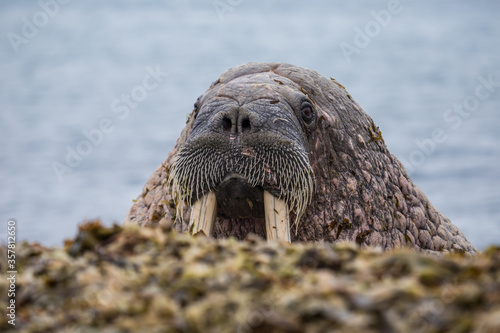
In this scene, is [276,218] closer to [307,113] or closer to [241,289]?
[307,113]

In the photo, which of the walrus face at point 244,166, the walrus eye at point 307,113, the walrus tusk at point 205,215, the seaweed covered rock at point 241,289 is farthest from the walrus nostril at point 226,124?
the seaweed covered rock at point 241,289

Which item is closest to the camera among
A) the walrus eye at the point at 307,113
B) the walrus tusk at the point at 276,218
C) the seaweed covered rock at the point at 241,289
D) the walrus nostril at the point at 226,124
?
the seaweed covered rock at the point at 241,289

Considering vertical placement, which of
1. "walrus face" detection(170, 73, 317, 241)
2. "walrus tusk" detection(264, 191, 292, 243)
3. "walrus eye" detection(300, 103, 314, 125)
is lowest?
"walrus tusk" detection(264, 191, 292, 243)

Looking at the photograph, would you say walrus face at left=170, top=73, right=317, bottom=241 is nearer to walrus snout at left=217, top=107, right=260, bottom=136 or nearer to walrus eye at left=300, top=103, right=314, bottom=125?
walrus snout at left=217, top=107, right=260, bottom=136

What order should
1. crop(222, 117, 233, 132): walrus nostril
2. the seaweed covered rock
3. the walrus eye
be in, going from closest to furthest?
the seaweed covered rock → crop(222, 117, 233, 132): walrus nostril → the walrus eye

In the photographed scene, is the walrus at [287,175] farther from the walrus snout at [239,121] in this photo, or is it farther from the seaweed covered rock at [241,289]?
the seaweed covered rock at [241,289]

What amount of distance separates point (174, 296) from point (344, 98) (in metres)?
5.61

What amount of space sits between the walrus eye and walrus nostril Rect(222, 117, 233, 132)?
91 cm

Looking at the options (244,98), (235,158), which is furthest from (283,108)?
(235,158)

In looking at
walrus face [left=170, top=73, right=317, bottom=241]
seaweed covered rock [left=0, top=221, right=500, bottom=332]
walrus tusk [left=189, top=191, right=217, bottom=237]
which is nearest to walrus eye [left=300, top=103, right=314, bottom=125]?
walrus face [left=170, top=73, right=317, bottom=241]

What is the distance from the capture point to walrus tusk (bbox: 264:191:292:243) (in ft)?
20.4

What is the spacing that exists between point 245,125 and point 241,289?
12.4 feet

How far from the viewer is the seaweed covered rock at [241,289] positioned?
7.85 ft

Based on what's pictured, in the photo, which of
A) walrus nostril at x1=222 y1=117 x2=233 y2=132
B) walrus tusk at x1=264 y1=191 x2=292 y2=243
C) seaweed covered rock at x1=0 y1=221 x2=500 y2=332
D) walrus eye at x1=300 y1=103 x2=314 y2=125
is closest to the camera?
seaweed covered rock at x1=0 y1=221 x2=500 y2=332
